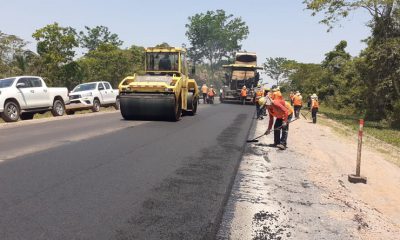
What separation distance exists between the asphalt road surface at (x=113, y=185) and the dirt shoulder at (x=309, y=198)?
1.06 feet

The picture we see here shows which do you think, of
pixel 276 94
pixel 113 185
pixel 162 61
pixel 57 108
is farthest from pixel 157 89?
pixel 113 185

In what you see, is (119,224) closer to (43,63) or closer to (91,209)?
(91,209)

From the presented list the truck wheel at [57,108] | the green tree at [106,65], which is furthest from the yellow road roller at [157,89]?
the green tree at [106,65]

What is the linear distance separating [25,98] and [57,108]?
2444mm

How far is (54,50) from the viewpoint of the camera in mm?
36625

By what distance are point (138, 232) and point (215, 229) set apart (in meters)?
0.88

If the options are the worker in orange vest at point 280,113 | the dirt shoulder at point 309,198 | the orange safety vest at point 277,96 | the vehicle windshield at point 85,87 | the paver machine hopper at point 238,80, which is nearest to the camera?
the dirt shoulder at point 309,198

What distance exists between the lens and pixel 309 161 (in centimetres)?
998

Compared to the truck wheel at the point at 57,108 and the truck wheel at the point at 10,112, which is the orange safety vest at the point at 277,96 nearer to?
the truck wheel at the point at 10,112

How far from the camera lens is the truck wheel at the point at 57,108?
62.1 ft

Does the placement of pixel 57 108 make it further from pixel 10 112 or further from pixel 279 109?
pixel 279 109

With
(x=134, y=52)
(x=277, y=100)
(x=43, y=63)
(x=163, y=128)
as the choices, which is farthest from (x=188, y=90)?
(x=134, y=52)

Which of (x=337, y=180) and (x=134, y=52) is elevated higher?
(x=134, y=52)

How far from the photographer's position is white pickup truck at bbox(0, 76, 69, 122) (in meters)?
15.9
